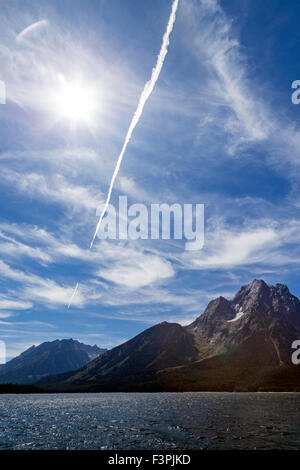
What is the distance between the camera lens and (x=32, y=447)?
5484 centimetres

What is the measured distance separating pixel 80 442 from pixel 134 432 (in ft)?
49.4
